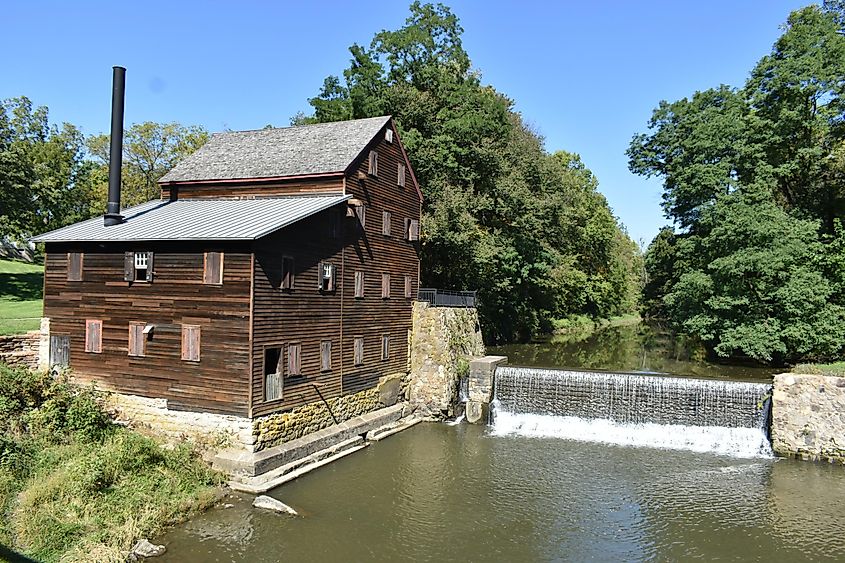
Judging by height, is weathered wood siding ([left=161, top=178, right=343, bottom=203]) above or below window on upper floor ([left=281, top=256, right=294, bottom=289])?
above

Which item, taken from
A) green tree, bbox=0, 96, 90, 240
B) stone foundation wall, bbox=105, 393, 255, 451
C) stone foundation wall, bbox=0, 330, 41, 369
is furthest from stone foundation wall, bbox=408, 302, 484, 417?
green tree, bbox=0, 96, 90, 240

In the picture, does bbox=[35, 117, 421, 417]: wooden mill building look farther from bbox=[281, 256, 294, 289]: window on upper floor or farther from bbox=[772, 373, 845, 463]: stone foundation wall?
bbox=[772, 373, 845, 463]: stone foundation wall

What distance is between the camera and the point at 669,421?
22656mm

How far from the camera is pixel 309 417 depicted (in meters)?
19.6

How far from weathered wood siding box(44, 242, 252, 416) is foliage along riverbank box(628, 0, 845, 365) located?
24.9 metres

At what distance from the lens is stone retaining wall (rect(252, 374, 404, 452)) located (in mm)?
17625

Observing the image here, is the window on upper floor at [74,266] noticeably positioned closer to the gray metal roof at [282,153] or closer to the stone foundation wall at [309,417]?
the gray metal roof at [282,153]

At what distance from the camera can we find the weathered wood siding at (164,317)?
56.4 ft

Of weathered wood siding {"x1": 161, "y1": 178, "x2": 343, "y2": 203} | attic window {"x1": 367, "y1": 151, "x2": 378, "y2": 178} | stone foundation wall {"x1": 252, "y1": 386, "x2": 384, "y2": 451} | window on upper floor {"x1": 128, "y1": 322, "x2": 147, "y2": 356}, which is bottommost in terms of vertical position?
stone foundation wall {"x1": 252, "y1": 386, "x2": 384, "y2": 451}

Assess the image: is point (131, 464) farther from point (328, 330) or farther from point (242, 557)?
point (328, 330)

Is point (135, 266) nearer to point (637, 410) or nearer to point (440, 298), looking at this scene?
point (440, 298)

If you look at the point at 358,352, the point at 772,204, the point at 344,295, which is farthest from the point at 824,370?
the point at 344,295

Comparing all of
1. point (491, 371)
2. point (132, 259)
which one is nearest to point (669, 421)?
point (491, 371)

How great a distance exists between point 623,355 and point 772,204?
1441 centimetres
